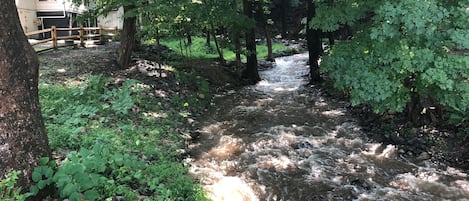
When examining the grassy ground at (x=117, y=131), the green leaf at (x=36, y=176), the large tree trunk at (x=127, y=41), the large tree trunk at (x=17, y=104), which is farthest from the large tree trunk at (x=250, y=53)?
the green leaf at (x=36, y=176)

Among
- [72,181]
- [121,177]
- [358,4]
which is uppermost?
[358,4]

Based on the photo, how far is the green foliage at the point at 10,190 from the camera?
3410 millimetres

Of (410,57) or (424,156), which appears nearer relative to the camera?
(410,57)

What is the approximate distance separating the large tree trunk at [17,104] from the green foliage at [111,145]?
205 mm

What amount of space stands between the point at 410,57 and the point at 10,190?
618 centimetres

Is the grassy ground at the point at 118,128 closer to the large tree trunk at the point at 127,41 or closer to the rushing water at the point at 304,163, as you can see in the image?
the large tree trunk at the point at 127,41

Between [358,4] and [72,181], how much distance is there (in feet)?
21.3

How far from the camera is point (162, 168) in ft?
19.4

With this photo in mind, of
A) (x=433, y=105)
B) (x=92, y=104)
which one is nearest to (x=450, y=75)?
(x=433, y=105)

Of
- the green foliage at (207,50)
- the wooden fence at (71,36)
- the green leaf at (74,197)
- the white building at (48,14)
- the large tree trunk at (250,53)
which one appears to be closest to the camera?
the green leaf at (74,197)

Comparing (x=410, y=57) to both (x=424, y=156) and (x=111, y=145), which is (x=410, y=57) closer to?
(x=424, y=156)

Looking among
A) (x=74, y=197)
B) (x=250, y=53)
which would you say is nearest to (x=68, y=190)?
(x=74, y=197)

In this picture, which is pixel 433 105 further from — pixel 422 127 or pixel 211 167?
pixel 211 167

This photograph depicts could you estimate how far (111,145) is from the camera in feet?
19.9
